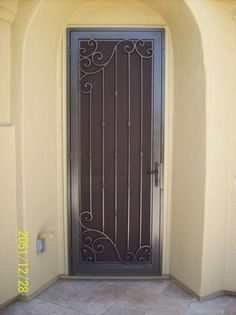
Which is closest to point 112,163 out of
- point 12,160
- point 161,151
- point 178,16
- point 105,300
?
point 161,151

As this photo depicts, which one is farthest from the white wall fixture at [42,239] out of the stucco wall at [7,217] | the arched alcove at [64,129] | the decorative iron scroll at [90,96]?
the decorative iron scroll at [90,96]

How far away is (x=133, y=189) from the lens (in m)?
3.06

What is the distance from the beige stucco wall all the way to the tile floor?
12cm

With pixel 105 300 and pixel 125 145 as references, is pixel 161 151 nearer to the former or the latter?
pixel 125 145

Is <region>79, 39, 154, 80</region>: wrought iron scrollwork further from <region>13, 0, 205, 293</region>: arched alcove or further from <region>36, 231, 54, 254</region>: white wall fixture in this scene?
<region>36, 231, 54, 254</region>: white wall fixture

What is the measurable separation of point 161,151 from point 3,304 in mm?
1928

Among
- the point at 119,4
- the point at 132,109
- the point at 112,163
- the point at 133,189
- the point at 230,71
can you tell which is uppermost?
the point at 119,4

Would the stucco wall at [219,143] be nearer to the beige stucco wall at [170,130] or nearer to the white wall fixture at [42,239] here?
the beige stucco wall at [170,130]

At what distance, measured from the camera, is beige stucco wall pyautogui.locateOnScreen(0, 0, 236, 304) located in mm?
2555

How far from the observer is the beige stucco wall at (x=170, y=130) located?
8.38 ft

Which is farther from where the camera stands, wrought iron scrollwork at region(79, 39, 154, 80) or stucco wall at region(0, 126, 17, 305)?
wrought iron scrollwork at region(79, 39, 154, 80)
